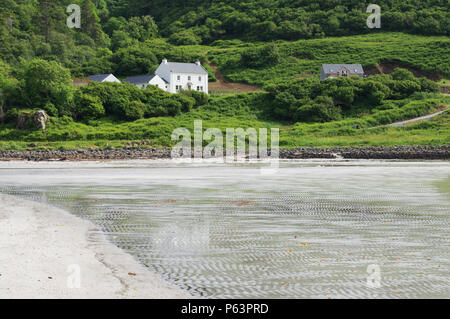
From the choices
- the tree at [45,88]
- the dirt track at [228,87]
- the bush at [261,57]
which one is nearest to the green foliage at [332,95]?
the dirt track at [228,87]

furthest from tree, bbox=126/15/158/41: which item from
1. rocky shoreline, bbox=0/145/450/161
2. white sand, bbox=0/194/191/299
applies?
white sand, bbox=0/194/191/299

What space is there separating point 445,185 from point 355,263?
17374 millimetres

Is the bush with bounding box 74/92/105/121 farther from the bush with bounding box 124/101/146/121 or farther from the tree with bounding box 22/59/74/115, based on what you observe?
the bush with bounding box 124/101/146/121

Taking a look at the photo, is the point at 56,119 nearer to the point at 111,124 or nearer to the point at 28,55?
the point at 111,124


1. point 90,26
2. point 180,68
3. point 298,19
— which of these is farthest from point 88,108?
point 90,26

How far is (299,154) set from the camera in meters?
51.8

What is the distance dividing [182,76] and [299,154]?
150 ft

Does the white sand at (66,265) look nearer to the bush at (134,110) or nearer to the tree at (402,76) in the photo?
the bush at (134,110)

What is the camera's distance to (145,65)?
101000 mm

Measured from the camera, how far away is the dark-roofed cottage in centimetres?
9494

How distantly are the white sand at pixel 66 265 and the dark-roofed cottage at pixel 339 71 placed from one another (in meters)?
85.2

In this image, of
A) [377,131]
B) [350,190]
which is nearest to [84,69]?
[377,131]

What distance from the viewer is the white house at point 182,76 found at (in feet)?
301

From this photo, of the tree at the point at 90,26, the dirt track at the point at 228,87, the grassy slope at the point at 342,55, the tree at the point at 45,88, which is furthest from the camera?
the tree at the point at 90,26
